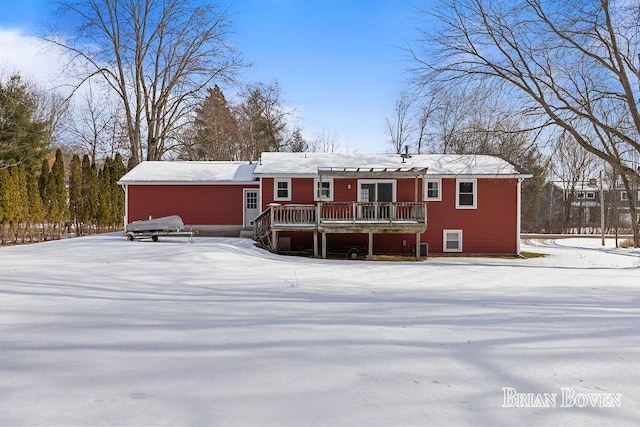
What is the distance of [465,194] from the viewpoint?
68.1 ft

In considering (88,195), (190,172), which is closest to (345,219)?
(190,172)

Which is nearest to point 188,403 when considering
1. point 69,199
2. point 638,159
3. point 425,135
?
point 638,159

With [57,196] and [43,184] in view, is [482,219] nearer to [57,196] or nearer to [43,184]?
[57,196]

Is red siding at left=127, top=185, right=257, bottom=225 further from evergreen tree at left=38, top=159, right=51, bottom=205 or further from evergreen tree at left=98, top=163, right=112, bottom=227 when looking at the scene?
evergreen tree at left=98, top=163, right=112, bottom=227

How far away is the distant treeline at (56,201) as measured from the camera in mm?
21422

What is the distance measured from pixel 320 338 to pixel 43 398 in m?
2.43

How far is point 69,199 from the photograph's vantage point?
26281 millimetres

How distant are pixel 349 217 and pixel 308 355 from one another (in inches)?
576

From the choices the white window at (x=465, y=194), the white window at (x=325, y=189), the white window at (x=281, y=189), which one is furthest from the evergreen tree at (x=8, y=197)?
the white window at (x=465, y=194)

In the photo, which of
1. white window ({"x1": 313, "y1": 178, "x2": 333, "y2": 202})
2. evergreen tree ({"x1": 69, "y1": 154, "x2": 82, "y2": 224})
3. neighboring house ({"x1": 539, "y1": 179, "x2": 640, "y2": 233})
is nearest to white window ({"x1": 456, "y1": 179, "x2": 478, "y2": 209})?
white window ({"x1": 313, "y1": 178, "x2": 333, "y2": 202})

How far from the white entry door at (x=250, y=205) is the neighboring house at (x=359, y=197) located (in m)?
0.05

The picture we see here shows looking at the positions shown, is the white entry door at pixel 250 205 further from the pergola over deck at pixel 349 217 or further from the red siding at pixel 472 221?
the red siding at pixel 472 221

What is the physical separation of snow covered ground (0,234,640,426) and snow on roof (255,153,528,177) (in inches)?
505

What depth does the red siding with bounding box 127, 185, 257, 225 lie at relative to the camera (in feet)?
68.8
